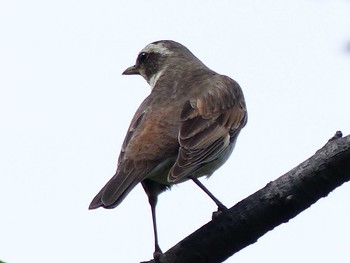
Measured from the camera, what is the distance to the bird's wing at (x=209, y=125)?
6539 mm

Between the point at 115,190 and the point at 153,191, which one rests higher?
the point at 153,191

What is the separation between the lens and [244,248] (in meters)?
5.28

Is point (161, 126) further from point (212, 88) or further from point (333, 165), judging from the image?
point (333, 165)

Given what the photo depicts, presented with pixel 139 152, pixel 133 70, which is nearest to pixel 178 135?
pixel 139 152

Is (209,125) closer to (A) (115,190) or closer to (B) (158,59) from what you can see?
(A) (115,190)

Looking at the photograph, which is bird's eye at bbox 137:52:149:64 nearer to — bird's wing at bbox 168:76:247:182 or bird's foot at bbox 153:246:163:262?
bird's wing at bbox 168:76:247:182

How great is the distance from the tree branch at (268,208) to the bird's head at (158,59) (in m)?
4.25

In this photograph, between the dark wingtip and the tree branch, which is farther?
the dark wingtip

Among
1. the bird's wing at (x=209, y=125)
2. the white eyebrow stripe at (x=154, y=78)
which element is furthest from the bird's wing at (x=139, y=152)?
the white eyebrow stripe at (x=154, y=78)

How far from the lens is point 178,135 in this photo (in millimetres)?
6949

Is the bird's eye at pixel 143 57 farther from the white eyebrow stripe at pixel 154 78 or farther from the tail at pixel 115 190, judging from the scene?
the tail at pixel 115 190

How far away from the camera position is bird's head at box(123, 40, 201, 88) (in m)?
9.55

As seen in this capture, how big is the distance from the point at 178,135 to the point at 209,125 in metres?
0.55

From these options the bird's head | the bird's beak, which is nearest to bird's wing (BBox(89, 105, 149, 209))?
the bird's head
